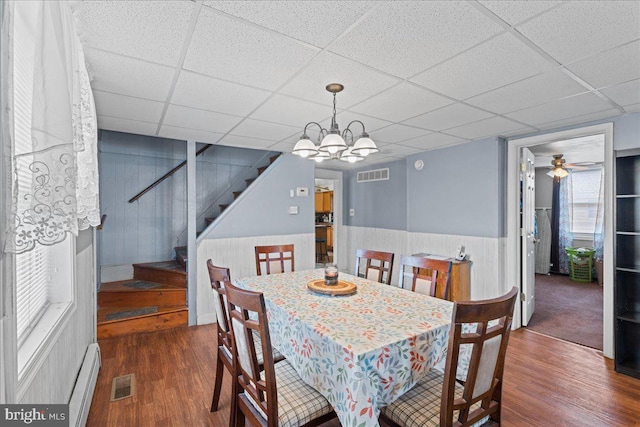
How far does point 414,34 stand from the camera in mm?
1525

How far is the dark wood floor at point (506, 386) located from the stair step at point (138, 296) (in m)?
0.49

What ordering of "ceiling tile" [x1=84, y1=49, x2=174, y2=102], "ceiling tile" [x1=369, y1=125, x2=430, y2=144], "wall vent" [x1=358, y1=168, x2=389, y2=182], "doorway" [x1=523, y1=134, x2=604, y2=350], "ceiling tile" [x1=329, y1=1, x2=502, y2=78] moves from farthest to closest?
"wall vent" [x1=358, y1=168, x2=389, y2=182]
"doorway" [x1=523, y1=134, x2=604, y2=350]
"ceiling tile" [x1=369, y1=125, x2=430, y2=144]
"ceiling tile" [x1=84, y1=49, x2=174, y2=102]
"ceiling tile" [x1=329, y1=1, x2=502, y2=78]

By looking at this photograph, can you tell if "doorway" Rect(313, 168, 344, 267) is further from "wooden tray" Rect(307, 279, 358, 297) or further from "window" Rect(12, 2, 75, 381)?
"window" Rect(12, 2, 75, 381)

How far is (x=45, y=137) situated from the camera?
0.85 metres

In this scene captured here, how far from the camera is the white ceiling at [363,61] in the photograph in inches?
53.9

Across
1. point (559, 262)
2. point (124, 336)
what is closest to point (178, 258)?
point (124, 336)

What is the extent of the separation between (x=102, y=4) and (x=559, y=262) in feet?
26.1

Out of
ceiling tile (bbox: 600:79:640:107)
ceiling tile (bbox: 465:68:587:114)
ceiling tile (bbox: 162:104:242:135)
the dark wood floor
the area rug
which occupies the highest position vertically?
ceiling tile (bbox: 162:104:242:135)

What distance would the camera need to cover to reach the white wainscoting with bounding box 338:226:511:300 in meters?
3.62

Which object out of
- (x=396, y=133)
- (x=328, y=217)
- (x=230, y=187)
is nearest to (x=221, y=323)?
(x=396, y=133)

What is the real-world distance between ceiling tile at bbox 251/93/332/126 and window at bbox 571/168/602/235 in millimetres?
6082

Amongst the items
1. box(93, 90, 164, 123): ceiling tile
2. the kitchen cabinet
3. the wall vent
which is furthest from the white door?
the kitchen cabinet

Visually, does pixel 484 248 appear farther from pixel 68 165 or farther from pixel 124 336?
pixel 124 336

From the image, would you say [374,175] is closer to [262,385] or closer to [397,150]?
[397,150]
